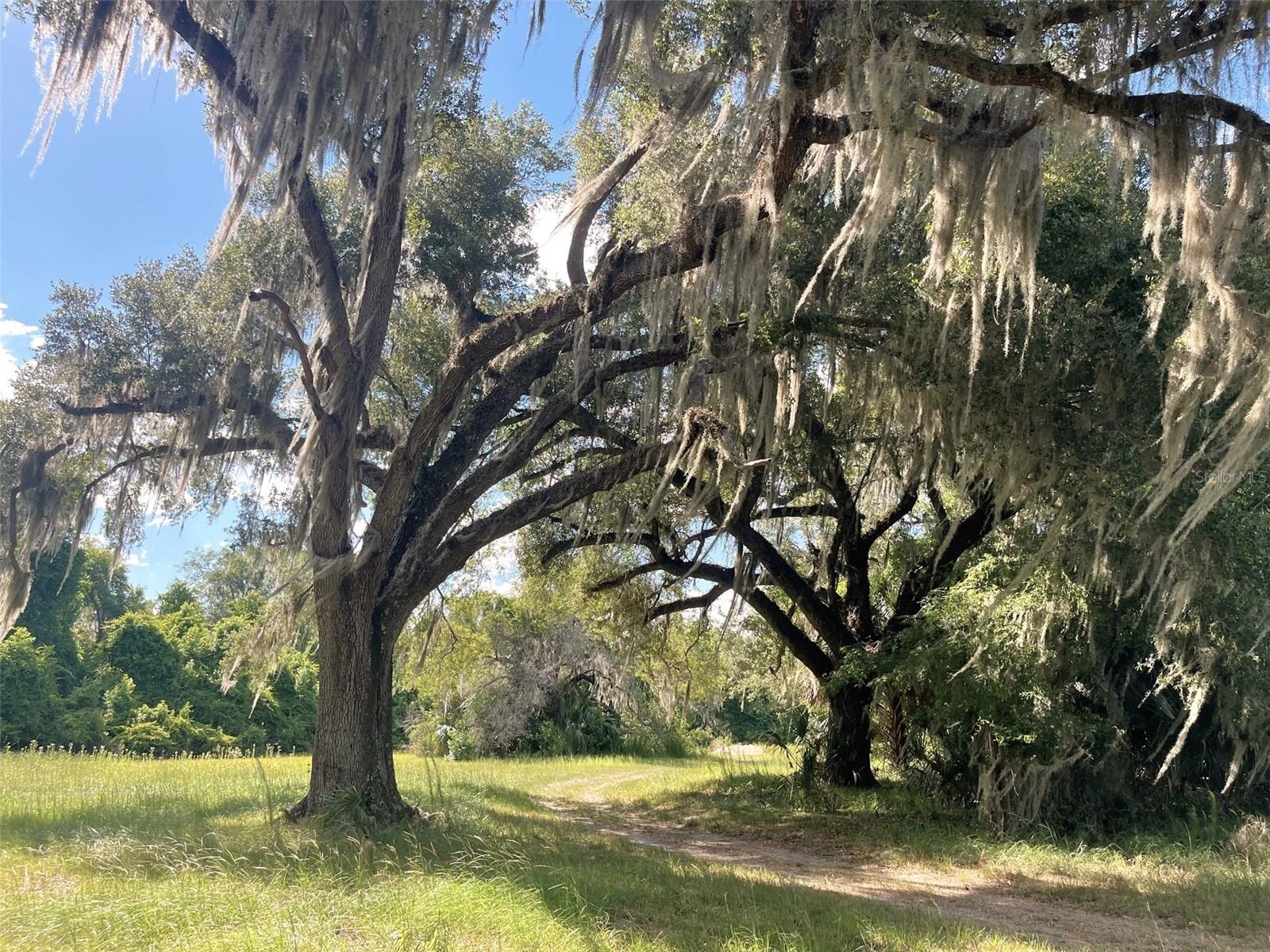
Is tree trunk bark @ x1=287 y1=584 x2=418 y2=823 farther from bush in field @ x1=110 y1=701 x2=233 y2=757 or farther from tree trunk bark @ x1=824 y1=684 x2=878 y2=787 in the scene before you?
bush in field @ x1=110 y1=701 x2=233 y2=757

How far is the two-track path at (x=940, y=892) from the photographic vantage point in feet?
17.1

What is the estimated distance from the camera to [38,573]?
22.8 meters

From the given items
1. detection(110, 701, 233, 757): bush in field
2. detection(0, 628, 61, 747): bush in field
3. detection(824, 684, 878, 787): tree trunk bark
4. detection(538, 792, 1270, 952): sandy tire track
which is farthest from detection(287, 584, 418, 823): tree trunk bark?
detection(0, 628, 61, 747): bush in field

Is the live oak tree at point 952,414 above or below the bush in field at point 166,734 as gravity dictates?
above

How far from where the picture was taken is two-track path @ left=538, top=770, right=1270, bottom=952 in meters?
5.21

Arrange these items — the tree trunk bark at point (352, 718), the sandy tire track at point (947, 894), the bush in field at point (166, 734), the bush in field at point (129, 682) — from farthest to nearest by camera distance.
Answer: the bush in field at point (166, 734) → the bush in field at point (129, 682) → the tree trunk bark at point (352, 718) → the sandy tire track at point (947, 894)

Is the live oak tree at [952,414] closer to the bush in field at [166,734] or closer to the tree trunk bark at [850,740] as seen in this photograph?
the tree trunk bark at [850,740]

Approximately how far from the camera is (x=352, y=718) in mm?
7203

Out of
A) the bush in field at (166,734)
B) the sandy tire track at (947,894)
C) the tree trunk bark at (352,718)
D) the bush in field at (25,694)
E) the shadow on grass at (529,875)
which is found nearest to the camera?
the shadow on grass at (529,875)

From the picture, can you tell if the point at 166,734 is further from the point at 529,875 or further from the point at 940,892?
the point at 940,892

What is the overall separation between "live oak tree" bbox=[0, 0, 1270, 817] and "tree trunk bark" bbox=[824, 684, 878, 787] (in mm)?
4461

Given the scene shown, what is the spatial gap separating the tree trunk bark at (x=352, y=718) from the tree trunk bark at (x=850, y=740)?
677 centimetres

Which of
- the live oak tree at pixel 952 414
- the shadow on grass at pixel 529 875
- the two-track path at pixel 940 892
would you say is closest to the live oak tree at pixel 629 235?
the live oak tree at pixel 952 414

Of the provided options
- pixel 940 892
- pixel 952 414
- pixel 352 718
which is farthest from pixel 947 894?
pixel 352 718
